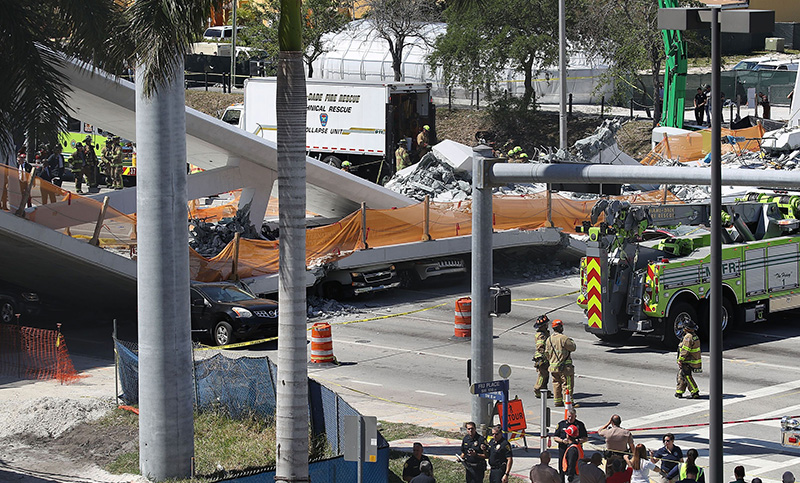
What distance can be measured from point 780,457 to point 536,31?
3560 centimetres

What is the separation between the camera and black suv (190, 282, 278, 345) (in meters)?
23.3

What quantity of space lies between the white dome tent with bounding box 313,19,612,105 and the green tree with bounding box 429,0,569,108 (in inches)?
89.1

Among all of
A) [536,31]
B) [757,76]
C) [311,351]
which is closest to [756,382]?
[311,351]

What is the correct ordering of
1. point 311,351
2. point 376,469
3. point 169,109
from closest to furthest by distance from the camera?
point 376,469 < point 169,109 < point 311,351

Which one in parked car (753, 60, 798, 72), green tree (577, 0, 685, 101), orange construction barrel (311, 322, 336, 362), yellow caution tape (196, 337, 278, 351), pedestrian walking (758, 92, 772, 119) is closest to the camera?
orange construction barrel (311, 322, 336, 362)

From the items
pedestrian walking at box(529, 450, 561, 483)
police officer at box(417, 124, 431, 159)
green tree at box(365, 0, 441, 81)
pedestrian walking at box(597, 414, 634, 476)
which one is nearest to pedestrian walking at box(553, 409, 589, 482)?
pedestrian walking at box(597, 414, 634, 476)

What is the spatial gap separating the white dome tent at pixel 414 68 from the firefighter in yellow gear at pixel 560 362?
35883 mm

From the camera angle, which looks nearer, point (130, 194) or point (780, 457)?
point (780, 457)

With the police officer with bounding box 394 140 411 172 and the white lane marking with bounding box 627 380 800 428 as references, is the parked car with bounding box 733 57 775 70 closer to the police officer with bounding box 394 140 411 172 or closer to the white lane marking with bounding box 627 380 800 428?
the police officer with bounding box 394 140 411 172

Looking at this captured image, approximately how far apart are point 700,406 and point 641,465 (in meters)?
4.80

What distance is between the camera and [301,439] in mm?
13047

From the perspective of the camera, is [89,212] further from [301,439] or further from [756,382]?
[756,382]

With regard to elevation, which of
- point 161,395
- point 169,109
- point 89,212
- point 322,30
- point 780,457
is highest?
point 322,30

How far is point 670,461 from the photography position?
14.6 metres
